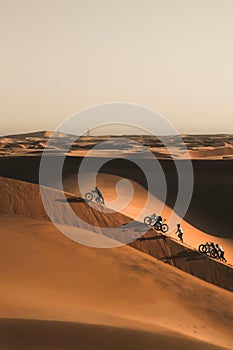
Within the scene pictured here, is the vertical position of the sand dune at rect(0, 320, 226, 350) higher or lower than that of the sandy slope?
higher

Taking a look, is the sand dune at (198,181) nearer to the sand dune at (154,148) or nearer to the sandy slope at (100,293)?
the sandy slope at (100,293)

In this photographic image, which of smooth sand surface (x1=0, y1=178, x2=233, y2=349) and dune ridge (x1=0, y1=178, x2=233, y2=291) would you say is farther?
dune ridge (x1=0, y1=178, x2=233, y2=291)

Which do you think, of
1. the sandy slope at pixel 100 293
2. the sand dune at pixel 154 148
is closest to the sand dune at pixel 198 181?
the sandy slope at pixel 100 293

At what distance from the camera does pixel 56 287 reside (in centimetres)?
1238

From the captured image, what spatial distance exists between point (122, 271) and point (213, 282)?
4.08 metres

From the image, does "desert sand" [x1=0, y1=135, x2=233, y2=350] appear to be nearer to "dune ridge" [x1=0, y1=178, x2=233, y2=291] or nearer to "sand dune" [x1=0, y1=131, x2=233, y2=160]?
"dune ridge" [x1=0, y1=178, x2=233, y2=291]

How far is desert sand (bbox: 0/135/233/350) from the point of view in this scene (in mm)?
8375

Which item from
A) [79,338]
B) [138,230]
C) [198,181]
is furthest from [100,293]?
[198,181]

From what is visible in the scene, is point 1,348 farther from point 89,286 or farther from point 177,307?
point 177,307

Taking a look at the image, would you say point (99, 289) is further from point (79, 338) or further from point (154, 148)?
point (154, 148)

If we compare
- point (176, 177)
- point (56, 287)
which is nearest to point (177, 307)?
point (56, 287)

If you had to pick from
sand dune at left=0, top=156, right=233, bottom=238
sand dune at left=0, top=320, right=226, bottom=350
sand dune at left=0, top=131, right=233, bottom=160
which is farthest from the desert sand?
sand dune at left=0, top=131, right=233, bottom=160

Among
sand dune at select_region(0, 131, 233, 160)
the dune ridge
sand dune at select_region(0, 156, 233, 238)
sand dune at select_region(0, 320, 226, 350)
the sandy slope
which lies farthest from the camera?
sand dune at select_region(0, 131, 233, 160)

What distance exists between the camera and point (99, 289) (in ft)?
42.3
